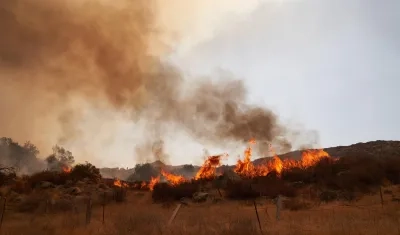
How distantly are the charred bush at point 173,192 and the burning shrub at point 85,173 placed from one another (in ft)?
33.5

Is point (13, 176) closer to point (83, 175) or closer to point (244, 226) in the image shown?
point (83, 175)

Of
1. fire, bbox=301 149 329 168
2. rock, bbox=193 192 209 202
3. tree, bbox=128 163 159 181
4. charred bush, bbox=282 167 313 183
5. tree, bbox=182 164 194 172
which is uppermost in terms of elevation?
tree, bbox=182 164 194 172

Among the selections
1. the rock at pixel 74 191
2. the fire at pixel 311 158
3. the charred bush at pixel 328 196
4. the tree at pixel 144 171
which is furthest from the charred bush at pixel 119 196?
the tree at pixel 144 171

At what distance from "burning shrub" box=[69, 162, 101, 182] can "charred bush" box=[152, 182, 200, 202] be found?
10211 millimetres

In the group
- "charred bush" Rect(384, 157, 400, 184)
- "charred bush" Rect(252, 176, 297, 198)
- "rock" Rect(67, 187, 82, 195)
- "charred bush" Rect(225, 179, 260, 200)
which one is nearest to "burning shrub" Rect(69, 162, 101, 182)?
"rock" Rect(67, 187, 82, 195)

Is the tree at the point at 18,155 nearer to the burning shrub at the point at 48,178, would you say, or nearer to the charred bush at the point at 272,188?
the burning shrub at the point at 48,178

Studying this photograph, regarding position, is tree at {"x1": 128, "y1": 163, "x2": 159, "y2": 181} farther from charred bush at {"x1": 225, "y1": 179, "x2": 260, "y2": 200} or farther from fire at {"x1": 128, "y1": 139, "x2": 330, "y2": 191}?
charred bush at {"x1": 225, "y1": 179, "x2": 260, "y2": 200}

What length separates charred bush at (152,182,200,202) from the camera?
95.1ft

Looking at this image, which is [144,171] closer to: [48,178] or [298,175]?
[48,178]

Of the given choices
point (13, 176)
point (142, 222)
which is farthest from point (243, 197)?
point (13, 176)

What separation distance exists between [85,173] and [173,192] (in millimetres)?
13314

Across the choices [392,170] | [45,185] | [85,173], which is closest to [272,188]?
[392,170]

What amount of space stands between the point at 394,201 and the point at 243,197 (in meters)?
10.0

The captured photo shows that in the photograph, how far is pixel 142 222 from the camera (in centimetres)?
1418
